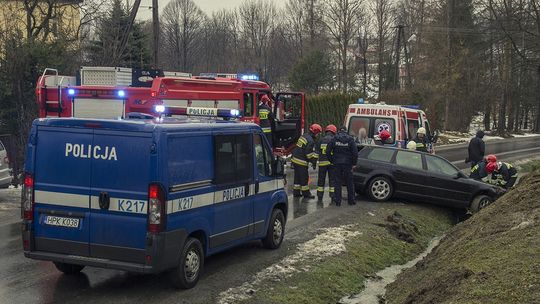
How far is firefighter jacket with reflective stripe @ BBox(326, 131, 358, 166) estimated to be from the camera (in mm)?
12594

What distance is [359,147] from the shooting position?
14375mm

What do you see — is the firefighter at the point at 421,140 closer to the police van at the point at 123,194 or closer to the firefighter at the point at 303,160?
the firefighter at the point at 303,160

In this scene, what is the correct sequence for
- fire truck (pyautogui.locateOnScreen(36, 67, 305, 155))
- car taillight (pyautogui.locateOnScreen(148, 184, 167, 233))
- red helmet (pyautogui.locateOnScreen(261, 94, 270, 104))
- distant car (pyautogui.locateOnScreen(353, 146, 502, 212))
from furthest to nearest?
1. red helmet (pyautogui.locateOnScreen(261, 94, 270, 104))
2. distant car (pyautogui.locateOnScreen(353, 146, 502, 212))
3. fire truck (pyautogui.locateOnScreen(36, 67, 305, 155))
4. car taillight (pyautogui.locateOnScreen(148, 184, 167, 233))

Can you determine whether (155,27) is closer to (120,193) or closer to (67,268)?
(67,268)

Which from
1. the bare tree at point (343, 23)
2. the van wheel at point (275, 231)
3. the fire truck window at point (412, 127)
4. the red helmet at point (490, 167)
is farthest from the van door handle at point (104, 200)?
the bare tree at point (343, 23)

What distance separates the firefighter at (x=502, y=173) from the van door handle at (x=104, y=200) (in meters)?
10.6

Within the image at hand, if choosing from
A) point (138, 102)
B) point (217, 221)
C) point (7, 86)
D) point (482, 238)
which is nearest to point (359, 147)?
point (138, 102)

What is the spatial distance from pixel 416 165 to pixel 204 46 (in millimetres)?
62744

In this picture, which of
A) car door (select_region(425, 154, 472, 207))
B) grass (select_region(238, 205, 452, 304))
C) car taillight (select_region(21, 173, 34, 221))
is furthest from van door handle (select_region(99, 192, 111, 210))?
car door (select_region(425, 154, 472, 207))

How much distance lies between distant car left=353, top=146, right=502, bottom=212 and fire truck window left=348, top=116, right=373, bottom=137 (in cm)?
361

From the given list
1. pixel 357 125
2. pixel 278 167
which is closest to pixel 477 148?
pixel 357 125

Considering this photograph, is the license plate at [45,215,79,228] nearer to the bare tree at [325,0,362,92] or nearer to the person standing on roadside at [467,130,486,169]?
the person standing on roadside at [467,130,486,169]

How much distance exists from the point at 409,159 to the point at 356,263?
5.58 meters

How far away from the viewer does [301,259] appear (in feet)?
27.7
